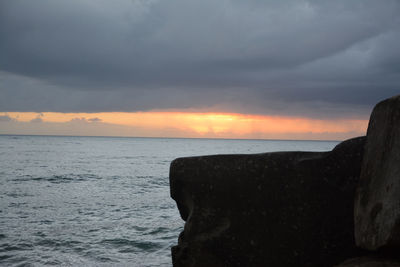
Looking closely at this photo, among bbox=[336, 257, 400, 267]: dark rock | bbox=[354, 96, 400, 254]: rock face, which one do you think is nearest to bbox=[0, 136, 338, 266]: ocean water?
bbox=[336, 257, 400, 267]: dark rock

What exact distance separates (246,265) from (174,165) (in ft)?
5.71

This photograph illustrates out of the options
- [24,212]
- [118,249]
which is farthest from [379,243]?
[24,212]

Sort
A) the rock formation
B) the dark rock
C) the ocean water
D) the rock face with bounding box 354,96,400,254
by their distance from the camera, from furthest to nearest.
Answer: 1. the ocean water
2. the rock formation
3. the dark rock
4. the rock face with bounding box 354,96,400,254

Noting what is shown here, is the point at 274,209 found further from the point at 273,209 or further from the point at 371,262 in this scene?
the point at 371,262

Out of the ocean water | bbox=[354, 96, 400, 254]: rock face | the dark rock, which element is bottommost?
the ocean water

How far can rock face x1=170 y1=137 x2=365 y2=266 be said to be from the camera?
188 inches

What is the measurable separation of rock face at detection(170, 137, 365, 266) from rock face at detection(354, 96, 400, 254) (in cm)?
44

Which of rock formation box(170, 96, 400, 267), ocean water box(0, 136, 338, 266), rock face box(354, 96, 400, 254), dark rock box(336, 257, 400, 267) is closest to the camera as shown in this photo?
rock face box(354, 96, 400, 254)

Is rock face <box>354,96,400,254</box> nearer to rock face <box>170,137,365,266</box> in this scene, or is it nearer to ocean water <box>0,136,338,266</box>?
rock face <box>170,137,365,266</box>

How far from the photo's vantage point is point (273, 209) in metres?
4.87

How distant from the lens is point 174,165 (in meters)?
5.15

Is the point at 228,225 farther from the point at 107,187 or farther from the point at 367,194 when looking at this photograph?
the point at 107,187

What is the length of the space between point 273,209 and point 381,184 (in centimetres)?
151

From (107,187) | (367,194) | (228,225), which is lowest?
(107,187)
